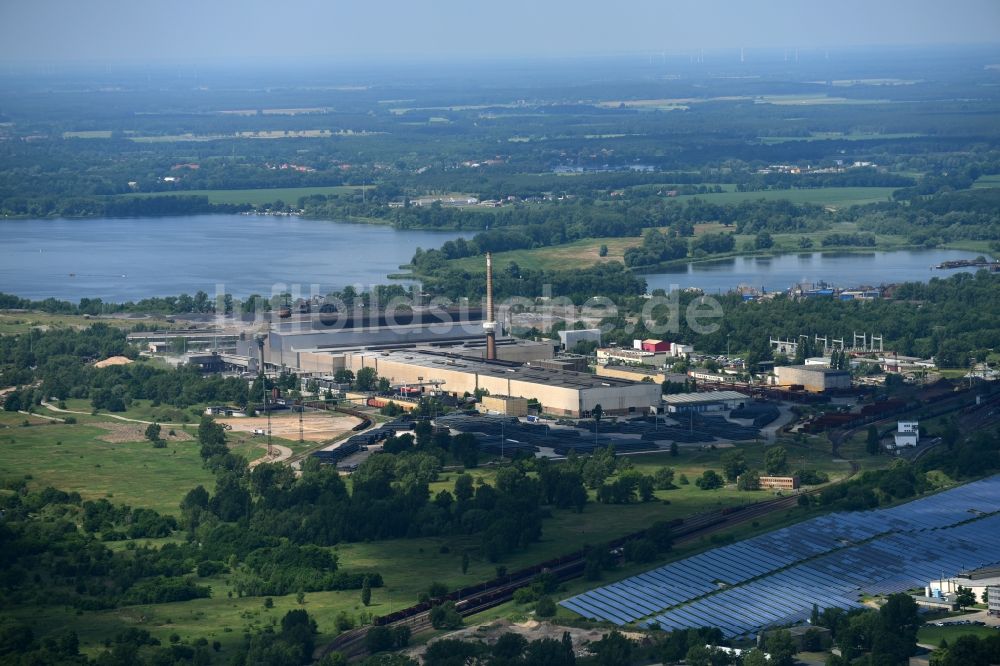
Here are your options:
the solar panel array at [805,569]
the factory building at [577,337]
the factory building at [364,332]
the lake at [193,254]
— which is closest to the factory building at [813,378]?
the factory building at [577,337]

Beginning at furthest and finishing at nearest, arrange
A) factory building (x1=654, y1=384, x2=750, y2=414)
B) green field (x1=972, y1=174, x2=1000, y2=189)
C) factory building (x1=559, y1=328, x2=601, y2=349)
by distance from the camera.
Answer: green field (x1=972, y1=174, x2=1000, y2=189) < factory building (x1=559, y1=328, x2=601, y2=349) < factory building (x1=654, y1=384, x2=750, y2=414)

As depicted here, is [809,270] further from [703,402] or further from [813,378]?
[703,402]

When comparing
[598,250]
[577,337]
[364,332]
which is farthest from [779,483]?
[598,250]

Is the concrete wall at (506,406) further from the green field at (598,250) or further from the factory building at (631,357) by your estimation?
the green field at (598,250)

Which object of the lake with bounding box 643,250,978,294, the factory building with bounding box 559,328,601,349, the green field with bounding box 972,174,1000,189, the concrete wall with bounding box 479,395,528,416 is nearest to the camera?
the concrete wall with bounding box 479,395,528,416

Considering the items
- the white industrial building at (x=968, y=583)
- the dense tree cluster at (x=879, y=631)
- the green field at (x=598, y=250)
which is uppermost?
the dense tree cluster at (x=879, y=631)

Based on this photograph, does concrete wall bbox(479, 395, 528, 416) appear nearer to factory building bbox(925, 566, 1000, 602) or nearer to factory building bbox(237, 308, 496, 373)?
factory building bbox(237, 308, 496, 373)

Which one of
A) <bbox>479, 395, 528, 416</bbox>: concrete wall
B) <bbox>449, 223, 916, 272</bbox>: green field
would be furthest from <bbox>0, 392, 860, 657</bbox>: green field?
<bbox>449, 223, 916, 272</bbox>: green field
